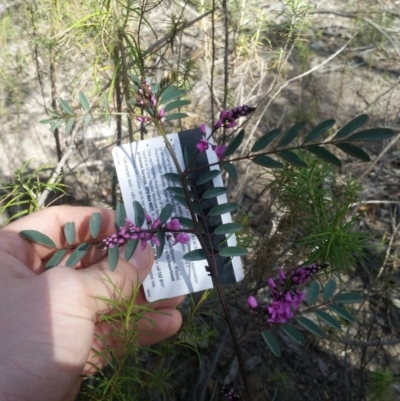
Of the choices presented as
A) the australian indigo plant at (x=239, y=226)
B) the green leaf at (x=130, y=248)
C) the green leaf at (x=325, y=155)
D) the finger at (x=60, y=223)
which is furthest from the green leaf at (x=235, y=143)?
the finger at (x=60, y=223)

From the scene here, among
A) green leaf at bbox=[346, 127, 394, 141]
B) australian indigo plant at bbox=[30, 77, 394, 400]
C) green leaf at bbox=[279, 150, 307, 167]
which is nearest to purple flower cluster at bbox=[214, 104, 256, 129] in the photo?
australian indigo plant at bbox=[30, 77, 394, 400]

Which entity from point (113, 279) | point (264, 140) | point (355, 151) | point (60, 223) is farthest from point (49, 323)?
point (355, 151)

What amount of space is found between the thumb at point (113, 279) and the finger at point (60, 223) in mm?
163

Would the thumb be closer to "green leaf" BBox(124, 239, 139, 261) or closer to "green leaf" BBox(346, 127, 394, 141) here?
"green leaf" BBox(124, 239, 139, 261)

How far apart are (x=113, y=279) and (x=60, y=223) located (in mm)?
323

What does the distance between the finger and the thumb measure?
6.4 inches

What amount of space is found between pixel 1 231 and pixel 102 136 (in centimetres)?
135

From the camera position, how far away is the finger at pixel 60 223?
1371mm

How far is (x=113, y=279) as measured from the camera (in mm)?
1188

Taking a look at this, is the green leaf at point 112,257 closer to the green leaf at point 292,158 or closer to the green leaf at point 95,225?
the green leaf at point 95,225

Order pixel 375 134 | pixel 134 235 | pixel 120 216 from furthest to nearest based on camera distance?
pixel 120 216, pixel 134 235, pixel 375 134

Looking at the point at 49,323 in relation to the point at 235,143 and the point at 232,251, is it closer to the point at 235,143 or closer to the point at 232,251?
the point at 232,251

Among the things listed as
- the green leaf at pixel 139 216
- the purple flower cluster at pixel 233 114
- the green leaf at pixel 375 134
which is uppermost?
the purple flower cluster at pixel 233 114

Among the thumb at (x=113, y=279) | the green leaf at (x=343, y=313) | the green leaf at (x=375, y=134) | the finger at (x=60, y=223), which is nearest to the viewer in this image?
the green leaf at (x=375, y=134)
